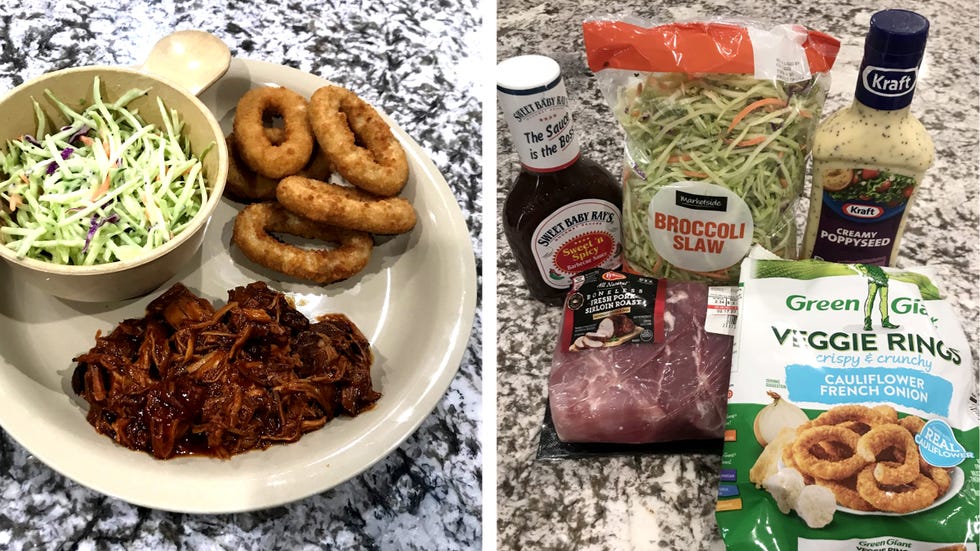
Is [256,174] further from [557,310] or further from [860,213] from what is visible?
[860,213]

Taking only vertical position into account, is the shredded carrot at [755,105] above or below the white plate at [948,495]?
above

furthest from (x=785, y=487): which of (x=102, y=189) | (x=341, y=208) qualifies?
(x=102, y=189)

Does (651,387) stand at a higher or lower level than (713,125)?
lower

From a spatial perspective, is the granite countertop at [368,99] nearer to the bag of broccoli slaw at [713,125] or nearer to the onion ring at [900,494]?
the bag of broccoli slaw at [713,125]

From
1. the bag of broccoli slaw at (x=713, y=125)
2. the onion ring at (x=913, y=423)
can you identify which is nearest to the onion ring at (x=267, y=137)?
the bag of broccoli slaw at (x=713, y=125)

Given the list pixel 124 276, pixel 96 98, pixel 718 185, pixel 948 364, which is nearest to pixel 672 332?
pixel 718 185

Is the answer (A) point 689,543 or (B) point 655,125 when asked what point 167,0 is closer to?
(B) point 655,125
